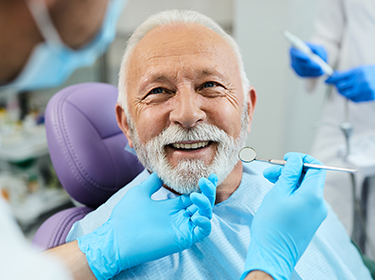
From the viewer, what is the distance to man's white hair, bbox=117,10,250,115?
1182 mm

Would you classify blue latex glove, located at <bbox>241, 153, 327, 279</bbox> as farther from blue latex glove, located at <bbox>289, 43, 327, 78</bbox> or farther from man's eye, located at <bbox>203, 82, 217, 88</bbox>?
blue latex glove, located at <bbox>289, 43, 327, 78</bbox>

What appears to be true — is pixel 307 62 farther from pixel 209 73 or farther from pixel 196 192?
pixel 196 192

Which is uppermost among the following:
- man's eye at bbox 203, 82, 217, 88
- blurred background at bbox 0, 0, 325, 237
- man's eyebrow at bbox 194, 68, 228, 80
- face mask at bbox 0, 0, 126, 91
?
face mask at bbox 0, 0, 126, 91

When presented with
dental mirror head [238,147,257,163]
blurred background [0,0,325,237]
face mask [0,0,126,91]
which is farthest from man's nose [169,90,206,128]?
blurred background [0,0,325,237]

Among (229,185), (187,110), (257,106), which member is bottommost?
(257,106)

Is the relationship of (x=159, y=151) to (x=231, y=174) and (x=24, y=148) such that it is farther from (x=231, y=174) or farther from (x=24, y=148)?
(x=24, y=148)

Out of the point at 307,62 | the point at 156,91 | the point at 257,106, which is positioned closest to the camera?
the point at 156,91

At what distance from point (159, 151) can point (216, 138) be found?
182mm

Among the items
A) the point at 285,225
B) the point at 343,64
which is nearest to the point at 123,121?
the point at 285,225

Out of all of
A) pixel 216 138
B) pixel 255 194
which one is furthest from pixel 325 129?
pixel 216 138

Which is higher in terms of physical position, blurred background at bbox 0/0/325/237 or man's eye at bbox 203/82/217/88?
man's eye at bbox 203/82/217/88

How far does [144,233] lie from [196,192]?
201 mm

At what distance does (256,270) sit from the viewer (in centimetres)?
87

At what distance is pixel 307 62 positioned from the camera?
6.75 ft
